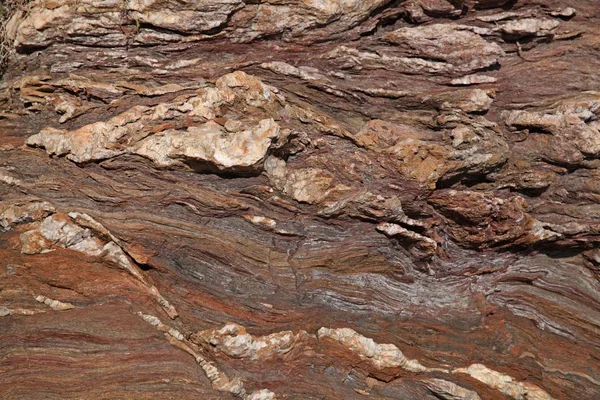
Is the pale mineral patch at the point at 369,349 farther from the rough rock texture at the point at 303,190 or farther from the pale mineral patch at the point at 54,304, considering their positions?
the pale mineral patch at the point at 54,304

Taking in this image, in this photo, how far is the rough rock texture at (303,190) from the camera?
38.6 feet

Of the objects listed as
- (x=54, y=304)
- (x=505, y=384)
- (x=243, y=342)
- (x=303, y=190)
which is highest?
(x=303, y=190)

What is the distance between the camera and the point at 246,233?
12.6 m

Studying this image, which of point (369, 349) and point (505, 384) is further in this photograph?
point (505, 384)

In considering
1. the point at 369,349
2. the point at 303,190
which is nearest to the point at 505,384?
the point at 369,349

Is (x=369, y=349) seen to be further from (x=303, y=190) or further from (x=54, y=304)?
(x=54, y=304)

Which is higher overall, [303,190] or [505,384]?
[303,190]

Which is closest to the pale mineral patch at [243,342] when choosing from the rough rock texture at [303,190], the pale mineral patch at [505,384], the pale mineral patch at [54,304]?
the rough rock texture at [303,190]

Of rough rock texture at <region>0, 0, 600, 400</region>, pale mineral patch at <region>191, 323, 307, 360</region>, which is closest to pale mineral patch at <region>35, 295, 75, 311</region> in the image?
rough rock texture at <region>0, 0, 600, 400</region>

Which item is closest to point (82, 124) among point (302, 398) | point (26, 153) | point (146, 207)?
point (26, 153)

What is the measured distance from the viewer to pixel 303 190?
12.5 meters

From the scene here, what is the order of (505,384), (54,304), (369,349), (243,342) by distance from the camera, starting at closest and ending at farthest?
1. (54,304)
2. (243,342)
3. (369,349)
4. (505,384)

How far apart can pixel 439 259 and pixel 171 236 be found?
23.8ft

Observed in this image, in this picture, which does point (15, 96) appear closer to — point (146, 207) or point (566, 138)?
point (146, 207)
